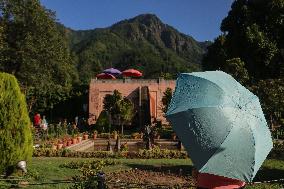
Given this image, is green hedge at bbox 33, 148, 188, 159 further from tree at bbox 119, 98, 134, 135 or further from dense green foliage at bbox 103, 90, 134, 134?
tree at bbox 119, 98, 134, 135

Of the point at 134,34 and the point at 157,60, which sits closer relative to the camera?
the point at 157,60

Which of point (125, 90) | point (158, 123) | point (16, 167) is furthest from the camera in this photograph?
point (125, 90)

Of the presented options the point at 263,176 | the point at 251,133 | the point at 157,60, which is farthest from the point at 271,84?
the point at 157,60

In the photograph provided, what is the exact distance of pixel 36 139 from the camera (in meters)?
27.0

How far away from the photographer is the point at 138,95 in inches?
1630

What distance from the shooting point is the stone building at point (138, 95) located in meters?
40.7

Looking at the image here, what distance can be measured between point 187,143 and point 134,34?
17618 centimetres

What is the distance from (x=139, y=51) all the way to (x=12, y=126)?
107 m

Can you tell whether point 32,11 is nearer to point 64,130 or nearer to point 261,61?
point 64,130

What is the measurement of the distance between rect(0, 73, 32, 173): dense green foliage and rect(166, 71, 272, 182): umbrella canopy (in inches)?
274

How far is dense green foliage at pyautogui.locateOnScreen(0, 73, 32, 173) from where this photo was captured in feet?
39.4

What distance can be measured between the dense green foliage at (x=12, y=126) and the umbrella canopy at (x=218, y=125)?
22.9 feet

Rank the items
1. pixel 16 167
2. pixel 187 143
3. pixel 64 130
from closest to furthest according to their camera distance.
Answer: pixel 187 143 → pixel 16 167 → pixel 64 130

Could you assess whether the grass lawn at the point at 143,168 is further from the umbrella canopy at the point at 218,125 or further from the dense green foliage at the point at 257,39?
the dense green foliage at the point at 257,39
